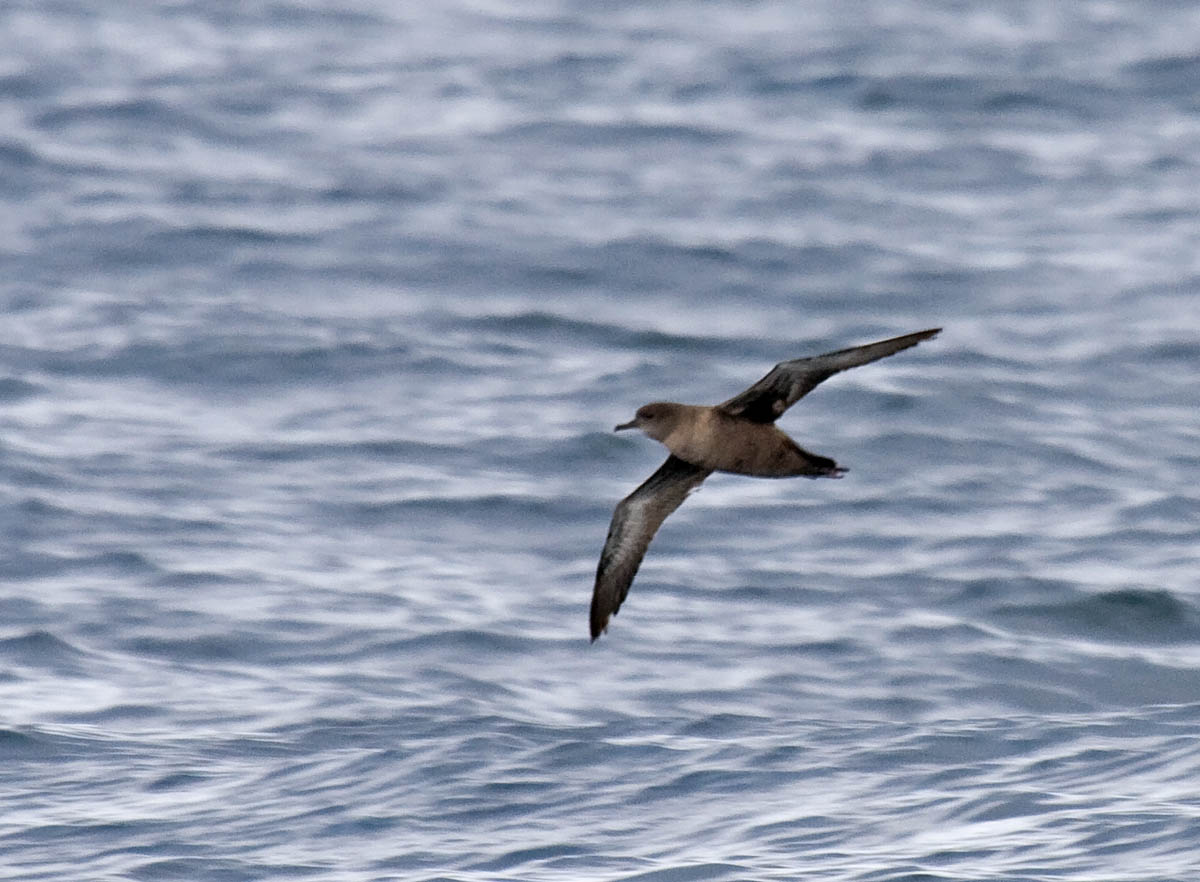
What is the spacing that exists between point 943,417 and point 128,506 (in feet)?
17.6

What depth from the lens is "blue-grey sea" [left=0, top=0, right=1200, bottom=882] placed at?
323 inches

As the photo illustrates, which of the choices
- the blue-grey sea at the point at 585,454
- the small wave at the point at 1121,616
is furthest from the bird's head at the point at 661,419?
the small wave at the point at 1121,616

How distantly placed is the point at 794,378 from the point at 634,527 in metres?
1.31

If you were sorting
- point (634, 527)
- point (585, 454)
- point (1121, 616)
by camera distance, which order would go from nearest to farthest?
point (634, 527)
point (1121, 616)
point (585, 454)

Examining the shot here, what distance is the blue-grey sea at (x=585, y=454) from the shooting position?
26.9 feet

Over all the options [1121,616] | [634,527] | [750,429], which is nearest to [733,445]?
[750,429]

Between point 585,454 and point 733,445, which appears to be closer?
point 733,445

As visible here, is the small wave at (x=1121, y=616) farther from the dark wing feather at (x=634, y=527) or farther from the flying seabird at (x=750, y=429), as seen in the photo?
the flying seabird at (x=750, y=429)

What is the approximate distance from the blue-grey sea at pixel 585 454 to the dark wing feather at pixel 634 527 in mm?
869

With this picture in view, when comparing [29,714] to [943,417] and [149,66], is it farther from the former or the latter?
[149,66]

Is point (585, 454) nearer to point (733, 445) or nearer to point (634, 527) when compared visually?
point (634, 527)

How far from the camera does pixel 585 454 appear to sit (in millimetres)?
12828

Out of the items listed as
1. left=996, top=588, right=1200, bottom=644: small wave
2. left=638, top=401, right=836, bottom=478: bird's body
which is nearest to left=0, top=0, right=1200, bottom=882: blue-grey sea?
left=996, top=588, right=1200, bottom=644: small wave

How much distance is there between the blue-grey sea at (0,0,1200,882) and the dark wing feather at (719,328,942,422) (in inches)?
68.2
